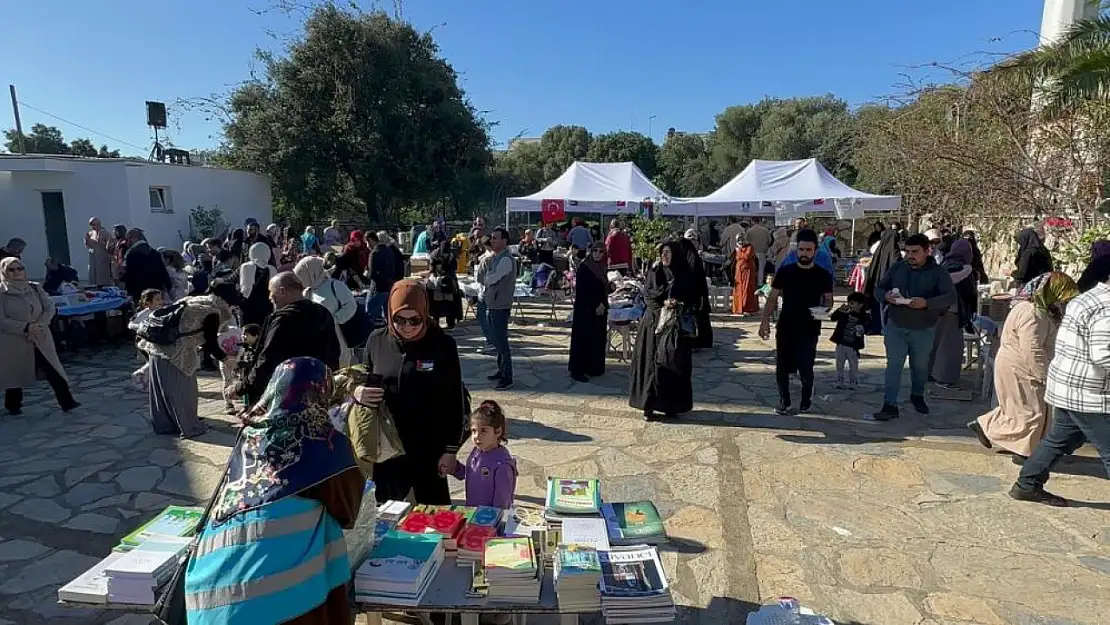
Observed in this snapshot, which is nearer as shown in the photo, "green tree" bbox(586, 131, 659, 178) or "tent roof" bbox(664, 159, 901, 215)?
"tent roof" bbox(664, 159, 901, 215)

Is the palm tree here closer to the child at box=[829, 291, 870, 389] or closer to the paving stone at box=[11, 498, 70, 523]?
the child at box=[829, 291, 870, 389]

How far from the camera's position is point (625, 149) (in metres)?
46.7

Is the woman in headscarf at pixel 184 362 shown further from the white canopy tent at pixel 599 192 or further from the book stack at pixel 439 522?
the white canopy tent at pixel 599 192

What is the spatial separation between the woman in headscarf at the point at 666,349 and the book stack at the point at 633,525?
297cm

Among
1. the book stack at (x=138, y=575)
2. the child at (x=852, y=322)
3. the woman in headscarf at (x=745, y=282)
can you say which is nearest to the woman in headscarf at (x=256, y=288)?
the book stack at (x=138, y=575)

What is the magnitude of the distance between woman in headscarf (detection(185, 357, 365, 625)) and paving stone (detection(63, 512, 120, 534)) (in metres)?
2.95

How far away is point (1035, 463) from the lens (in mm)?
4469

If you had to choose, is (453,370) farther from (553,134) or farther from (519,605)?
(553,134)

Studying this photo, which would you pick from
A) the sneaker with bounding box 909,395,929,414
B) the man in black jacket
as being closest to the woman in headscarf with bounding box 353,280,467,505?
the man in black jacket

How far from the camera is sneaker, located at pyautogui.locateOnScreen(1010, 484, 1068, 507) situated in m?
4.48

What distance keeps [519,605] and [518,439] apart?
345cm

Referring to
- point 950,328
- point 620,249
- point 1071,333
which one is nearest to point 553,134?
point 620,249

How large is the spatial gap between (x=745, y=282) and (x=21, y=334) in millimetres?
10199

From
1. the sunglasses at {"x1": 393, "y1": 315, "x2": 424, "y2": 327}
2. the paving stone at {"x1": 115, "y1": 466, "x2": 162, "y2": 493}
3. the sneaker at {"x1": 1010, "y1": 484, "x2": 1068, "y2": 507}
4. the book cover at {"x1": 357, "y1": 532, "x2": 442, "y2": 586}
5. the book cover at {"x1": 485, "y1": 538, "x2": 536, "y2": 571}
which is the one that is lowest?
the paving stone at {"x1": 115, "y1": 466, "x2": 162, "y2": 493}
